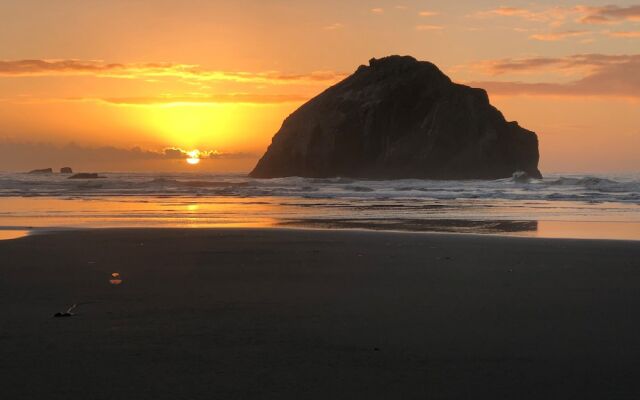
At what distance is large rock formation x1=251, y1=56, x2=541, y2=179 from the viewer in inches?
3548

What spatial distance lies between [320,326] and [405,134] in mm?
90637

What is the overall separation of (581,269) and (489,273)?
125 centimetres

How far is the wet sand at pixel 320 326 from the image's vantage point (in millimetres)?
4121

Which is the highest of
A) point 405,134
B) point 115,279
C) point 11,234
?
point 405,134

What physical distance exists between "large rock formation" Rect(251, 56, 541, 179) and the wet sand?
8024 cm

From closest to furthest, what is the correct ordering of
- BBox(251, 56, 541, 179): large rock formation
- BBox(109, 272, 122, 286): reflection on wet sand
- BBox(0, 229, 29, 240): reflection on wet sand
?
BBox(109, 272, 122, 286): reflection on wet sand → BBox(0, 229, 29, 240): reflection on wet sand → BBox(251, 56, 541, 179): large rock formation

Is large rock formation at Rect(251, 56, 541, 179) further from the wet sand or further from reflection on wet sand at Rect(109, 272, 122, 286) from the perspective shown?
reflection on wet sand at Rect(109, 272, 122, 286)

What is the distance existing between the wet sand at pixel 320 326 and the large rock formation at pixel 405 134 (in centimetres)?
8024

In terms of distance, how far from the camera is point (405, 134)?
9512 cm

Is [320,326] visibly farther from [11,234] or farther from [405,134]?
[405,134]

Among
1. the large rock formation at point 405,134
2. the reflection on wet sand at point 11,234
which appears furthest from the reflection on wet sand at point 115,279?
the large rock formation at point 405,134

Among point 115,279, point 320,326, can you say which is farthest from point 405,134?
point 320,326

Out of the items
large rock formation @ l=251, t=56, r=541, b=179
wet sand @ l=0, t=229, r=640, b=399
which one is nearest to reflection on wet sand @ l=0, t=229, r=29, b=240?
wet sand @ l=0, t=229, r=640, b=399

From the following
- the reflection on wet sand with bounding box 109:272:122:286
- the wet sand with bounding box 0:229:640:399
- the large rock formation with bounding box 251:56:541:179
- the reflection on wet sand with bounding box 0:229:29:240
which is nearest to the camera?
the wet sand with bounding box 0:229:640:399
